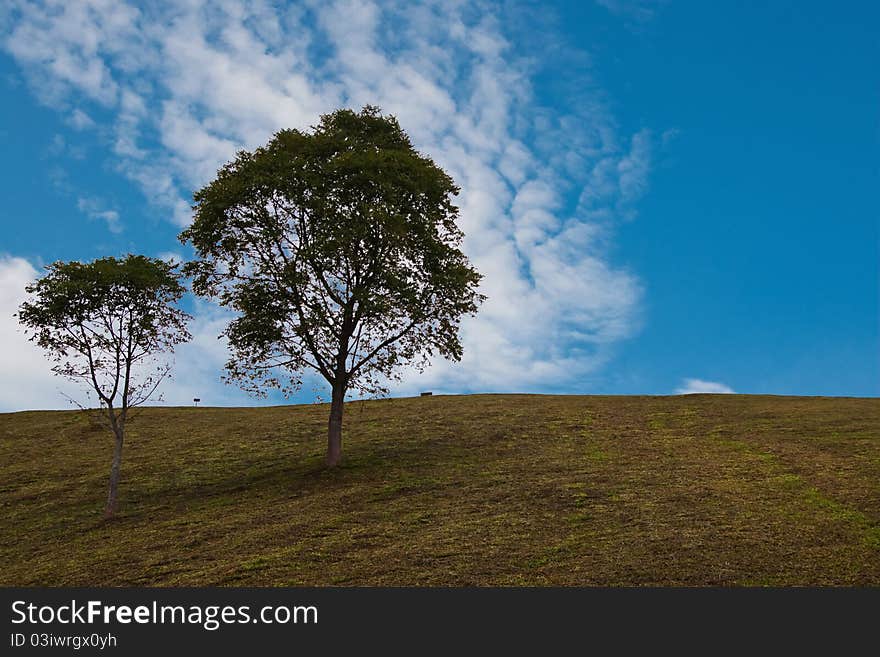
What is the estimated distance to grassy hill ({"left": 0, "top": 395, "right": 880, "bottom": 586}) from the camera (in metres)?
20.3

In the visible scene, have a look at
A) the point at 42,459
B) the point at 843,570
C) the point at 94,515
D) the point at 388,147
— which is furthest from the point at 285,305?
the point at 843,570

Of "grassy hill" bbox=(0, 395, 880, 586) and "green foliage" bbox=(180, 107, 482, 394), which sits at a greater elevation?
"green foliage" bbox=(180, 107, 482, 394)

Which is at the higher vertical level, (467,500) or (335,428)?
(335,428)

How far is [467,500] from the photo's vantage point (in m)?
28.9

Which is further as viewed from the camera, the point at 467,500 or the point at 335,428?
the point at 335,428

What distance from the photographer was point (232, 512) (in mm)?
29859

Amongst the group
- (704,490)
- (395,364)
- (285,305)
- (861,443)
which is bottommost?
(704,490)

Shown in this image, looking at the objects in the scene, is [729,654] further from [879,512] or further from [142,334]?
[142,334]

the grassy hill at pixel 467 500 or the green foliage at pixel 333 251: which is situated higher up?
the green foliage at pixel 333 251

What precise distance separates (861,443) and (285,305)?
32.3 meters

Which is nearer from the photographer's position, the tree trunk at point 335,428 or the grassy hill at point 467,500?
the grassy hill at point 467,500

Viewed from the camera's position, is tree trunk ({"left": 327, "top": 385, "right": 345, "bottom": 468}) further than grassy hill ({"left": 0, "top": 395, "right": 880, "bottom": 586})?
Yes

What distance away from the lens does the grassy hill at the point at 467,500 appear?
20.3 m

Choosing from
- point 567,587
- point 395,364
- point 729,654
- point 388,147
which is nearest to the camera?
point 729,654
